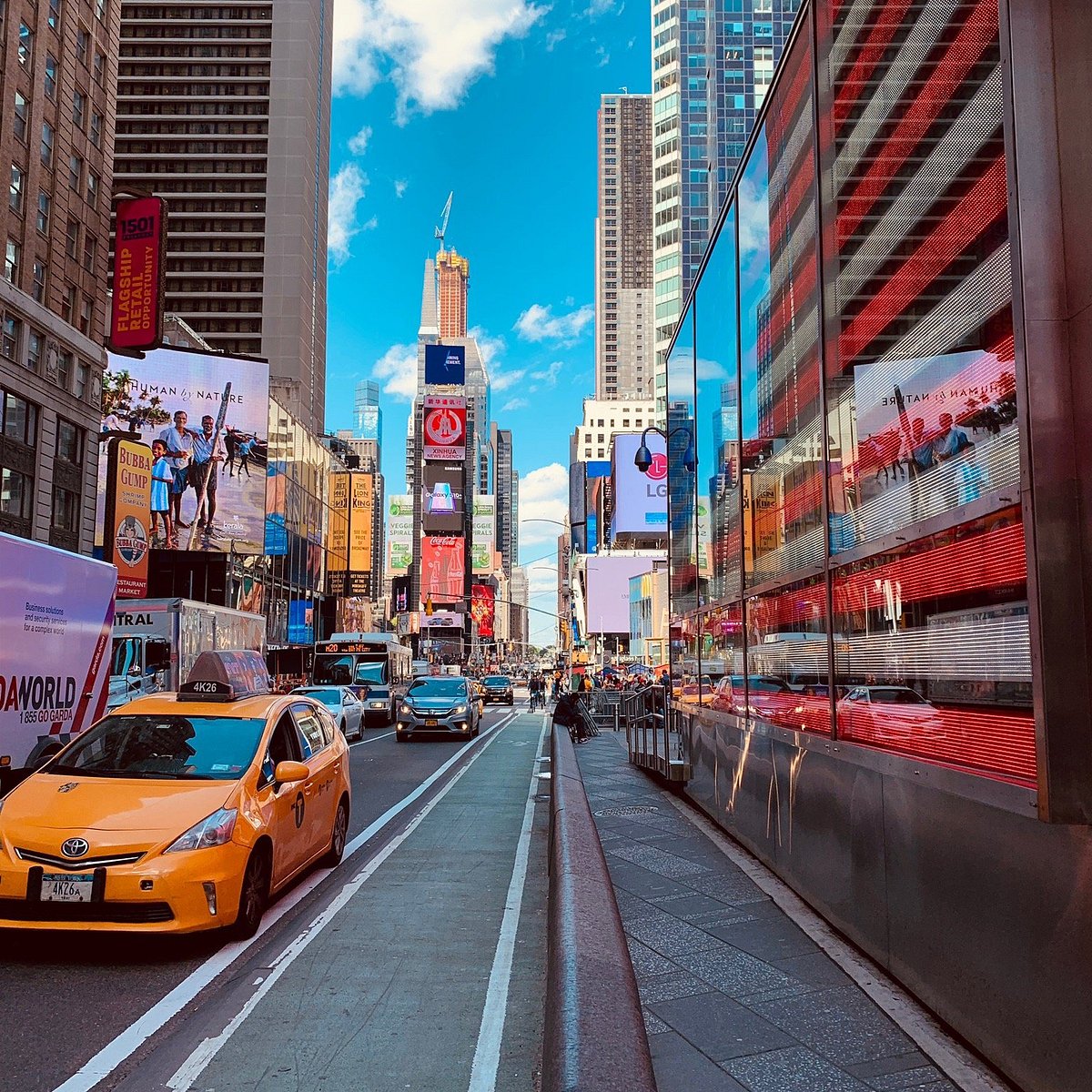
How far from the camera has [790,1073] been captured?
168 inches

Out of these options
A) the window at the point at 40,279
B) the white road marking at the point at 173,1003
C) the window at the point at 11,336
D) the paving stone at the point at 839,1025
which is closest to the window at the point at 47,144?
the window at the point at 40,279

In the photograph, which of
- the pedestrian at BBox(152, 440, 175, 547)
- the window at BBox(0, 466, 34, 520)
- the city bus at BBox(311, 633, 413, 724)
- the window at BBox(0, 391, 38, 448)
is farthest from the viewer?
the pedestrian at BBox(152, 440, 175, 547)

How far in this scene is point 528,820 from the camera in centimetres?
1250

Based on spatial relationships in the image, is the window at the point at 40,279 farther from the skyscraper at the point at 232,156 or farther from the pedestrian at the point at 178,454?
the skyscraper at the point at 232,156

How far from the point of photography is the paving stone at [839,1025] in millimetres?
4441

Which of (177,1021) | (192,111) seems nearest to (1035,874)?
(177,1021)

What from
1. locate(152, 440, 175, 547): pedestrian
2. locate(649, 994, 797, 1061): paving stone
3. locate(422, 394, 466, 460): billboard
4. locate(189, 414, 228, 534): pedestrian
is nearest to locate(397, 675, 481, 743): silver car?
locate(649, 994, 797, 1061): paving stone

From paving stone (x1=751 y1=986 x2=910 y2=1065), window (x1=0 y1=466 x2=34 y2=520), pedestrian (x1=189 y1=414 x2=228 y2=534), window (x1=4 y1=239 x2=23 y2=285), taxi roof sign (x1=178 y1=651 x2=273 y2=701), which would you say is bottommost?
paving stone (x1=751 y1=986 x2=910 y2=1065)

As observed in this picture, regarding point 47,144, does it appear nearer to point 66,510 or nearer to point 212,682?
point 66,510

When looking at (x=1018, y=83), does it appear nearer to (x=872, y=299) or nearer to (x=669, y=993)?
(x=872, y=299)

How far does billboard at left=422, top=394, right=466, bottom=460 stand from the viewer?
138625mm

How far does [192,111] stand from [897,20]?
105 m

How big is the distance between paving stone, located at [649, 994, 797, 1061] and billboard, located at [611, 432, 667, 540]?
68.1 m

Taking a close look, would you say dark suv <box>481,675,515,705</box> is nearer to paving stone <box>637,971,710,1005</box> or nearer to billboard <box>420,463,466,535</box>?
paving stone <box>637,971,710,1005</box>
